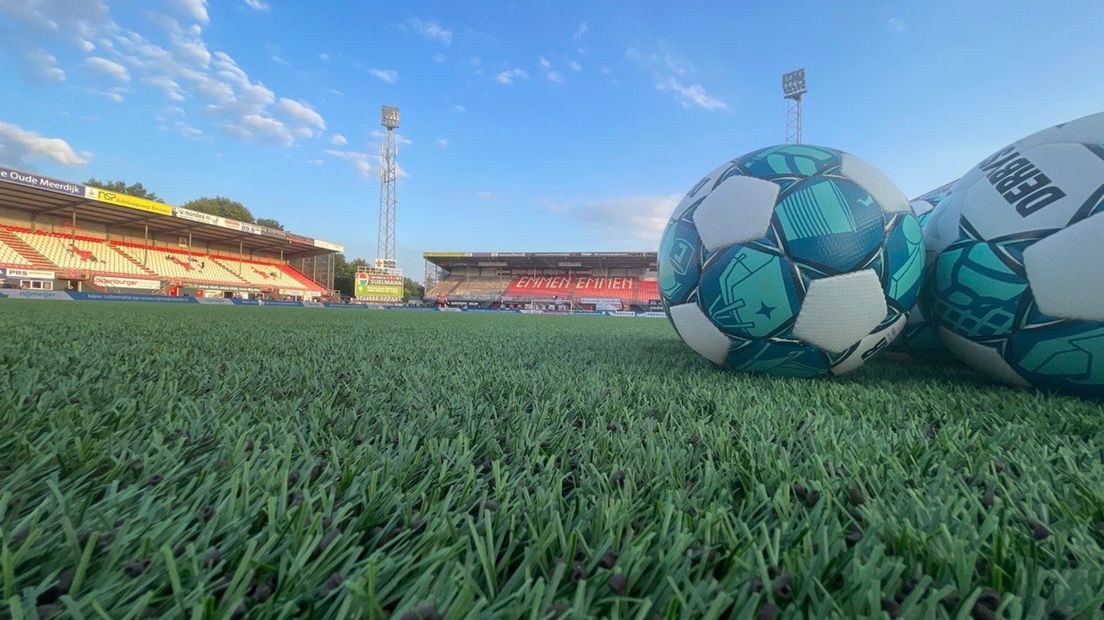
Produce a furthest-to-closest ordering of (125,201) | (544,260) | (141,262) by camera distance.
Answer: (544,260)
(141,262)
(125,201)

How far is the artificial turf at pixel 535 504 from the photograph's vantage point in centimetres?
57

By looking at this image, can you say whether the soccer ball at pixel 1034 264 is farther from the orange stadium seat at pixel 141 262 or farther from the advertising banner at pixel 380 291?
the orange stadium seat at pixel 141 262

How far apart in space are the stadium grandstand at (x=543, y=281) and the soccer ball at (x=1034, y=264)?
3484cm

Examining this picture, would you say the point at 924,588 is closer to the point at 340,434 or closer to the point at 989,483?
the point at 989,483

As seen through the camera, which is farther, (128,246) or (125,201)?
(128,246)

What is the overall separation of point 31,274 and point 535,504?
34509 millimetres

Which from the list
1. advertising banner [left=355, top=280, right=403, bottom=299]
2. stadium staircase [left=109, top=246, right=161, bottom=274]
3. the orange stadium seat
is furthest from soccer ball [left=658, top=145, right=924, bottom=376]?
stadium staircase [left=109, top=246, right=161, bottom=274]

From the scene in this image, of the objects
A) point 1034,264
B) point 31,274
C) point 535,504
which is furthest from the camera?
point 31,274

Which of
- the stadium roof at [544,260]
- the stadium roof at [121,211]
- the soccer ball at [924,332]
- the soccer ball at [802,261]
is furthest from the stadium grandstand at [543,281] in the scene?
the soccer ball at [802,261]

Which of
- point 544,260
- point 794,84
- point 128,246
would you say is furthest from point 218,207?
point 794,84

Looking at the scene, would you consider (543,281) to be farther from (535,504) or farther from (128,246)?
(535,504)

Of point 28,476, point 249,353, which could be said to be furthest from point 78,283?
point 28,476

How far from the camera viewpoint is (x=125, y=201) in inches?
969

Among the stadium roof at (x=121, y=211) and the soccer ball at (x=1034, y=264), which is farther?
the stadium roof at (x=121, y=211)
